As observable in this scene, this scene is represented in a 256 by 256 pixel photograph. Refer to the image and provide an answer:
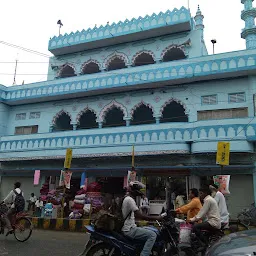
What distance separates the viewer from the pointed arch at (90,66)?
19.4m

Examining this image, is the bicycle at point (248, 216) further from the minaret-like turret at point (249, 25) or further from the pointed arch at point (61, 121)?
the pointed arch at point (61, 121)

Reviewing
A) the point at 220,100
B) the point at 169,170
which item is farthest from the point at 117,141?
the point at 220,100

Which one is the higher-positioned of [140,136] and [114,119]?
[114,119]

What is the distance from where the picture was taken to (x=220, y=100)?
1495cm

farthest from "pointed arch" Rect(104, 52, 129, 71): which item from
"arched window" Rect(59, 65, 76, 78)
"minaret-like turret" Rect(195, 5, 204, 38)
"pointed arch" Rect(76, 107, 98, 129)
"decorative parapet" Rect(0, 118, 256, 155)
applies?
"decorative parapet" Rect(0, 118, 256, 155)

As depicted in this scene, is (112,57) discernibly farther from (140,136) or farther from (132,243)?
(132,243)

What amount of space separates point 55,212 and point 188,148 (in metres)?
6.70

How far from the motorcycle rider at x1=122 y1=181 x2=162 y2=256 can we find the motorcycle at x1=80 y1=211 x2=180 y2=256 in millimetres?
133

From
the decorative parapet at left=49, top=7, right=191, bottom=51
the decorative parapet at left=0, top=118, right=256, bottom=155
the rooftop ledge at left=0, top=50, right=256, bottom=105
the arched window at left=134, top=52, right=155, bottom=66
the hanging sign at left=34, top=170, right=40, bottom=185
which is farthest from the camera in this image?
the arched window at left=134, top=52, right=155, bottom=66

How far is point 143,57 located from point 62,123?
6.61m

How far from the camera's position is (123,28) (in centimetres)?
1800

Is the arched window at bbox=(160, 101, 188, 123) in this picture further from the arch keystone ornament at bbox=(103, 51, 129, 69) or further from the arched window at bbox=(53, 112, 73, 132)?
the arched window at bbox=(53, 112, 73, 132)

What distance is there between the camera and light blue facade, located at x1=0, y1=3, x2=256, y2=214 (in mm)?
14125

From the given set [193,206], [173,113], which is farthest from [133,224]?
[173,113]
